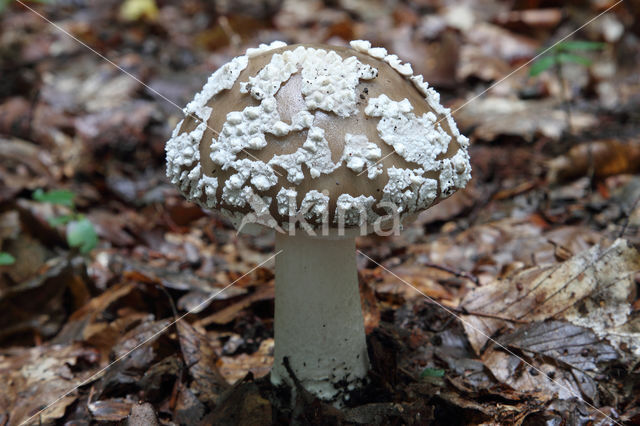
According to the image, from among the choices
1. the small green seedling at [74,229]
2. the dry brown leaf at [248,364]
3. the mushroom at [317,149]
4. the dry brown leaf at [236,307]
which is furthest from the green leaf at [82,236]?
the mushroom at [317,149]

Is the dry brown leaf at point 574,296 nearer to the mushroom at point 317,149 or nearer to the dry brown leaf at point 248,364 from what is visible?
the mushroom at point 317,149

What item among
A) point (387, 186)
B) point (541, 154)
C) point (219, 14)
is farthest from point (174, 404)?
point (219, 14)

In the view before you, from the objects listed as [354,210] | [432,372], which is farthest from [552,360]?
[354,210]

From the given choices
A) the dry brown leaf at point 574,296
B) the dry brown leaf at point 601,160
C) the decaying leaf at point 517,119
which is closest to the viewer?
the dry brown leaf at point 574,296

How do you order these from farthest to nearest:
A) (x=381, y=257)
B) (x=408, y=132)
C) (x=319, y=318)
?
1. (x=381, y=257)
2. (x=319, y=318)
3. (x=408, y=132)

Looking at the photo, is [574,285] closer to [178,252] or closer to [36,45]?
[178,252]

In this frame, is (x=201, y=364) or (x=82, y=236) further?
(x=82, y=236)

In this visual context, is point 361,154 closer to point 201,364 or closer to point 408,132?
point 408,132

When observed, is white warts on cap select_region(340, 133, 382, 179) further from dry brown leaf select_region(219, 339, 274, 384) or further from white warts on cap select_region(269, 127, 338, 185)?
dry brown leaf select_region(219, 339, 274, 384)

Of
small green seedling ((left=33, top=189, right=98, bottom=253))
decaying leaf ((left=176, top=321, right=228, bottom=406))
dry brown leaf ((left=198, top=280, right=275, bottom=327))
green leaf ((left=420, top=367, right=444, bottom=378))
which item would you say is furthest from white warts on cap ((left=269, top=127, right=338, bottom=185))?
small green seedling ((left=33, top=189, right=98, bottom=253))
